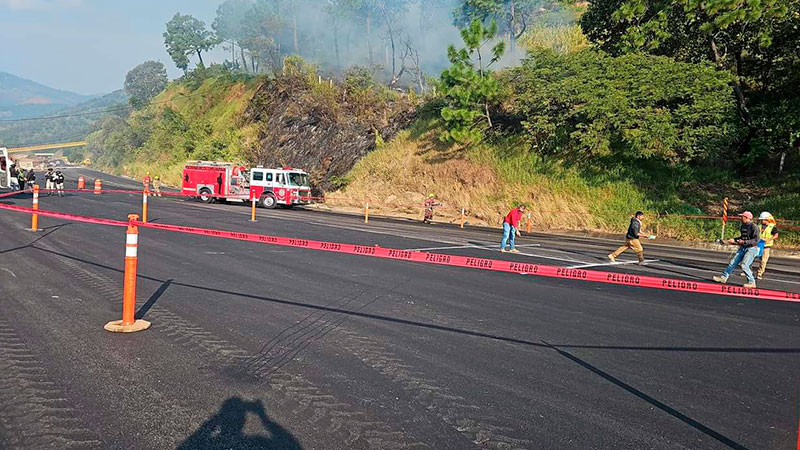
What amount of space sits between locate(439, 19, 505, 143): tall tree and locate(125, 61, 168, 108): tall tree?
10542 cm

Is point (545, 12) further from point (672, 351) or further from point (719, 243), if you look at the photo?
point (672, 351)

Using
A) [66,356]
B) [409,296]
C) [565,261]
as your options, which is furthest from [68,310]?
[565,261]

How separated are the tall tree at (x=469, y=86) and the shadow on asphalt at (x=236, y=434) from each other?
3134 cm

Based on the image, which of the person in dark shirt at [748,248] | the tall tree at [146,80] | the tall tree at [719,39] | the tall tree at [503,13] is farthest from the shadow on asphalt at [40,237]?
the tall tree at [146,80]

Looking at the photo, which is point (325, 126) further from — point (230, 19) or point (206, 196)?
point (230, 19)

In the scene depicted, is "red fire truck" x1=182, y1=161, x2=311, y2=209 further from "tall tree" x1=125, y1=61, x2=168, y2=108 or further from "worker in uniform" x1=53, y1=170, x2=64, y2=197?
"tall tree" x1=125, y1=61, x2=168, y2=108

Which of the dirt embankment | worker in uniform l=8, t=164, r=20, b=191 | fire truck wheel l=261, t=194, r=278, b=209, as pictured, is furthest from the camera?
the dirt embankment

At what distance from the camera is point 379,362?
19.9 ft

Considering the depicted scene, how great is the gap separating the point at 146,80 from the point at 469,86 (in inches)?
4744

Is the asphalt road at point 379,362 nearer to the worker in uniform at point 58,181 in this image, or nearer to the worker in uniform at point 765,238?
the worker in uniform at point 765,238

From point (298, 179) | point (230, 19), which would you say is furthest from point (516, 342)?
point (230, 19)

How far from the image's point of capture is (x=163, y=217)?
75.5 feet

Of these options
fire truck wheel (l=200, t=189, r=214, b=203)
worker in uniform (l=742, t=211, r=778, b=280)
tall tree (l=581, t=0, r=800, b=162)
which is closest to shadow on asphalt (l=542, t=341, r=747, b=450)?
worker in uniform (l=742, t=211, r=778, b=280)

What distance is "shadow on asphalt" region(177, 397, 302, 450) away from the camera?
13.5 feet
